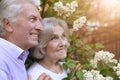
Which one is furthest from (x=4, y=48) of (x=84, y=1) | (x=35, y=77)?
(x=84, y=1)

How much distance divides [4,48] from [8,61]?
0.28 ft

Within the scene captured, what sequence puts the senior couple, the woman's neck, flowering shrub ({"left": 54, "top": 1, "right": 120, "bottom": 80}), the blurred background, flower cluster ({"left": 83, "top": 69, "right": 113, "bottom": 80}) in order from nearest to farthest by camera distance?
the senior couple < flower cluster ({"left": 83, "top": 69, "right": 113, "bottom": 80}) < flowering shrub ({"left": 54, "top": 1, "right": 120, "bottom": 80}) < the woman's neck < the blurred background

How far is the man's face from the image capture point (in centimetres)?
259

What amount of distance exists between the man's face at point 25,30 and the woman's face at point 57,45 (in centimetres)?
27

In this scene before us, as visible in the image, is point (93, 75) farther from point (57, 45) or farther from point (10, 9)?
Result: point (10, 9)

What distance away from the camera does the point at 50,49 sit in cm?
288

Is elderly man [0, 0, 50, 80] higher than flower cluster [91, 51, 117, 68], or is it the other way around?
elderly man [0, 0, 50, 80]

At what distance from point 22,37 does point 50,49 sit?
34cm

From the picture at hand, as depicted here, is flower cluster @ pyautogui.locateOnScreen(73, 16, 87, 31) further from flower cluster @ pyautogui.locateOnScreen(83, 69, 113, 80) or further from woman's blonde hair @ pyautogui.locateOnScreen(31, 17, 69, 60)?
flower cluster @ pyautogui.locateOnScreen(83, 69, 113, 80)

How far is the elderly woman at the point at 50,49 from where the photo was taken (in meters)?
2.86

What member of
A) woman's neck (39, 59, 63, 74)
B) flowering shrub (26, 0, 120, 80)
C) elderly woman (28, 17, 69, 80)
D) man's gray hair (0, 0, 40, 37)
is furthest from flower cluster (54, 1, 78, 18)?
man's gray hair (0, 0, 40, 37)

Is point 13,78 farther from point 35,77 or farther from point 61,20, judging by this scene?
point 61,20

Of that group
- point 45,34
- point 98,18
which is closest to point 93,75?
point 45,34

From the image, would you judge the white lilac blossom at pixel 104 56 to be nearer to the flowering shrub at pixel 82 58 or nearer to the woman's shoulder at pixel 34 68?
the flowering shrub at pixel 82 58
